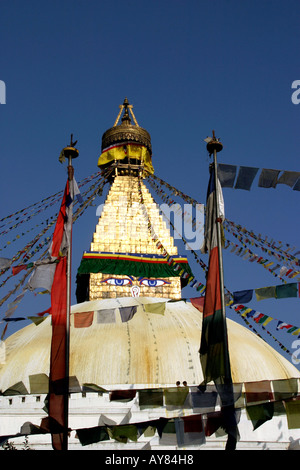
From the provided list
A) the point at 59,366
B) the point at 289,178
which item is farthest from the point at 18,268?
the point at 289,178

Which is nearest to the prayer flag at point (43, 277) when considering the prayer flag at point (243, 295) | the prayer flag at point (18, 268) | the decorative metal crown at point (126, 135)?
the prayer flag at point (18, 268)

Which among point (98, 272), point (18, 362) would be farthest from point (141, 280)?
point (18, 362)

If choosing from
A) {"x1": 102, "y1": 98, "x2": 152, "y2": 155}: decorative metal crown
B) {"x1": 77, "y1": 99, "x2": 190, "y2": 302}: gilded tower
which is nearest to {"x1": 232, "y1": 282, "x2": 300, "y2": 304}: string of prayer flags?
{"x1": 77, "y1": 99, "x2": 190, "y2": 302}: gilded tower

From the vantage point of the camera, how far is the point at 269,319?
389 inches

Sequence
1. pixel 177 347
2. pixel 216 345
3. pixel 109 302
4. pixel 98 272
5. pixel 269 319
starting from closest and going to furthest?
pixel 216 345
pixel 269 319
pixel 177 347
pixel 109 302
pixel 98 272

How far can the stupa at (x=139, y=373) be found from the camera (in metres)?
7.47

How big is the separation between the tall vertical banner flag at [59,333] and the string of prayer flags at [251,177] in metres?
2.56

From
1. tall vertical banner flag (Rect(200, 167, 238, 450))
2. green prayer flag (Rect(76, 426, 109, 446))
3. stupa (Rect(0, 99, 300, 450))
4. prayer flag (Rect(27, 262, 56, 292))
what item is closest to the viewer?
tall vertical banner flag (Rect(200, 167, 238, 450))

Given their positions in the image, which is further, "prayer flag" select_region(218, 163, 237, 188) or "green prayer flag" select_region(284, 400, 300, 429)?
"prayer flag" select_region(218, 163, 237, 188)

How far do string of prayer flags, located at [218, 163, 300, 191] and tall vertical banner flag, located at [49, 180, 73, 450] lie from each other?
2562 millimetres

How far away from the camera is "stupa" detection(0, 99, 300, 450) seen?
747cm

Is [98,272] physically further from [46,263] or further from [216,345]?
[216,345]

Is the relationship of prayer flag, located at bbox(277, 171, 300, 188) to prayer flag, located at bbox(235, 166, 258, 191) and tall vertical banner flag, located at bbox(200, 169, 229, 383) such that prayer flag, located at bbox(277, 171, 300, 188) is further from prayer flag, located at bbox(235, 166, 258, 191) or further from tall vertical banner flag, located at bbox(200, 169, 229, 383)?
tall vertical banner flag, located at bbox(200, 169, 229, 383)

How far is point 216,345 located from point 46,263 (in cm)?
294
